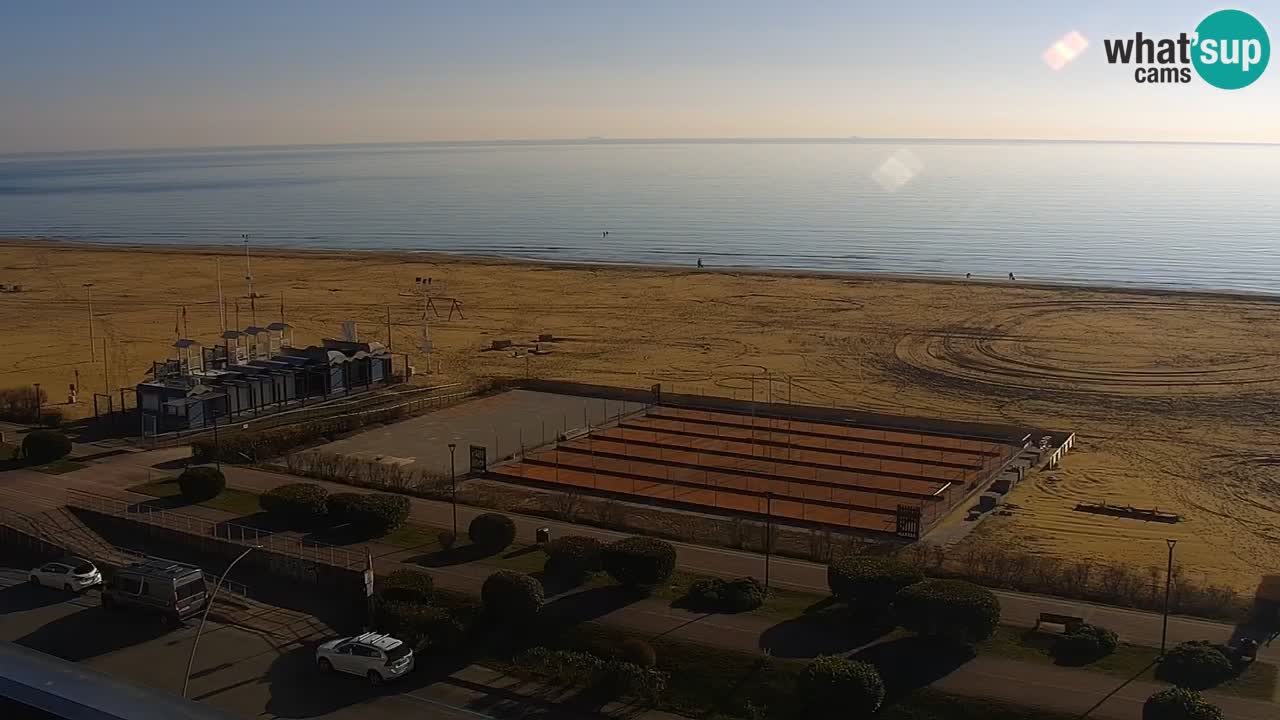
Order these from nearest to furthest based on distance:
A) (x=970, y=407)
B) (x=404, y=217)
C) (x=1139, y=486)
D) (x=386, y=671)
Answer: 1. (x=386, y=671)
2. (x=1139, y=486)
3. (x=970, y=407)
4. (x=404, y=217)

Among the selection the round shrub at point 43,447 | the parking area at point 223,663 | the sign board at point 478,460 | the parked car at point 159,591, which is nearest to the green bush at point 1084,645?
the parking area at point 223,663

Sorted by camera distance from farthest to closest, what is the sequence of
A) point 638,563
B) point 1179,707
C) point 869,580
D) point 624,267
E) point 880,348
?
point 624,267 < point 880,348 < point 638,563 < point 869,580 < point 1179,707

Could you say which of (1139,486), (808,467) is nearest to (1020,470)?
(1139,486)

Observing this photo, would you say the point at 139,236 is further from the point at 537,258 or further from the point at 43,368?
the point at 43,368

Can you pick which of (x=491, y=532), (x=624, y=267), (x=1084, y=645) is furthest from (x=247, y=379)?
(x=624, y=267)

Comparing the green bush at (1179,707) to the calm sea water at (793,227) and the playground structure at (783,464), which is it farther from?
the calm sea water at (793,227)

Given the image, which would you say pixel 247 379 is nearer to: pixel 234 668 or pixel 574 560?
pixel 574 560
